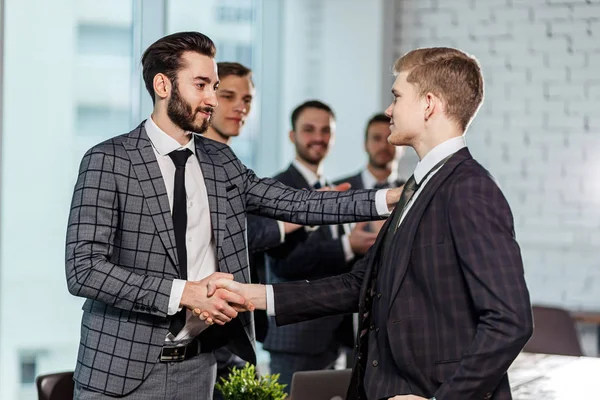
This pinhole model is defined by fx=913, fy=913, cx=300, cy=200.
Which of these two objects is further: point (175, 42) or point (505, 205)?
point (175, 42)

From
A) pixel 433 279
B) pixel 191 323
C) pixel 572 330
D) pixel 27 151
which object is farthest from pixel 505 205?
pixel 27 151

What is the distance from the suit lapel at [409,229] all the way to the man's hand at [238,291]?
0.50 metres

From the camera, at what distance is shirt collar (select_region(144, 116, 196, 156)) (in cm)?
246

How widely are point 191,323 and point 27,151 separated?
2.25 m

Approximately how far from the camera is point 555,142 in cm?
560

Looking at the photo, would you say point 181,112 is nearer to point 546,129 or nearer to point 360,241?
point 360,241

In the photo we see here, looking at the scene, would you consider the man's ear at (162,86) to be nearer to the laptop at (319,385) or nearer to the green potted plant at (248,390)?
the green potted plant at (248,390)

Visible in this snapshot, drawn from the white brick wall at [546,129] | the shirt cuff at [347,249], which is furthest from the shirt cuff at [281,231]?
the white brick wall at [546,129]

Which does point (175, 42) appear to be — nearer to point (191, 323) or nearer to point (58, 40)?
point (191, 323)

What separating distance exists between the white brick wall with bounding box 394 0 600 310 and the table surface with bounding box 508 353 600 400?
2449 millimetres

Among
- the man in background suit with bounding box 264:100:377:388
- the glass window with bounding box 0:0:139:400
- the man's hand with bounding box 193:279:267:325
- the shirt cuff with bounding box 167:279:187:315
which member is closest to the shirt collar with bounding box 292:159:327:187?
the man in background suit with bounding box 264:100:377:388

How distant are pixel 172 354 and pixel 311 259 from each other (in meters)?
1.42

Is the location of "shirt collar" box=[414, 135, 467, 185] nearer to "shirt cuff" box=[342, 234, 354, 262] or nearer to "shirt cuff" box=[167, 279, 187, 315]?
"shirt cuff" box=[167, 279, 187, 315]

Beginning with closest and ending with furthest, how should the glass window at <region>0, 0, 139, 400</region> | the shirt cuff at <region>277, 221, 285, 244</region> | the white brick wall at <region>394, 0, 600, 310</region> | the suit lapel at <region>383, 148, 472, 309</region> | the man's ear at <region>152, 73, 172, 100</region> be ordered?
the suit lapel at <region>383, 148, 472, 309</region> < the man's ear at <region>152, 73, 172, 100</region> < the shirt cuff at <region>277, 221, 285, 244</region> < the glass window at <region>0, 0, 139, 400</region> < the white brick wall at <region>394, 0, 600, 310</region>
